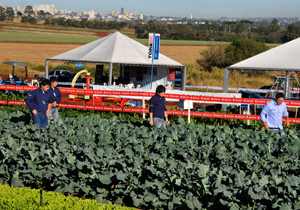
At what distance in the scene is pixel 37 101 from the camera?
→ 8430 mm

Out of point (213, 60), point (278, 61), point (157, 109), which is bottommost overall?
point (157, 109)

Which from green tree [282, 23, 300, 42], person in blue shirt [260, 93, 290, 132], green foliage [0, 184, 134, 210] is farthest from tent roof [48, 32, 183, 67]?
green tree [282, 23, 300, 42]

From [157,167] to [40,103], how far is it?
4.03 meters

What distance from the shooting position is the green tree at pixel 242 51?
4344 cm

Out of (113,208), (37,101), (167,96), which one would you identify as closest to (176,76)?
(167,96)

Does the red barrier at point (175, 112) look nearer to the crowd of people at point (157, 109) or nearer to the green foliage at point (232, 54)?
the crowd of people at point (157, 109)

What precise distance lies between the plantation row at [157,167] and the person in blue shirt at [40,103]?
74cm

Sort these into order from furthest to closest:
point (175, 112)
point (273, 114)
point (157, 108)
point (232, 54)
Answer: point (232, 54) → point (175, 112) → point (157, 108) → point (273, 114)

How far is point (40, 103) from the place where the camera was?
844 cm

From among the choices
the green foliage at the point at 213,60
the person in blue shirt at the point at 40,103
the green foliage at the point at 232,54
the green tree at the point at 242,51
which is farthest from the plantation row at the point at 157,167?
the green foliage at the point at 213,60

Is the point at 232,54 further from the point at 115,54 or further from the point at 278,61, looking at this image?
the point at 278,61

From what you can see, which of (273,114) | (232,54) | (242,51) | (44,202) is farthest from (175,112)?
(242,51)

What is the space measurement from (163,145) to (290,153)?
2.16m

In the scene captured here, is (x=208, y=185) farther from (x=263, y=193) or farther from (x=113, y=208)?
(x=113, y=208)
